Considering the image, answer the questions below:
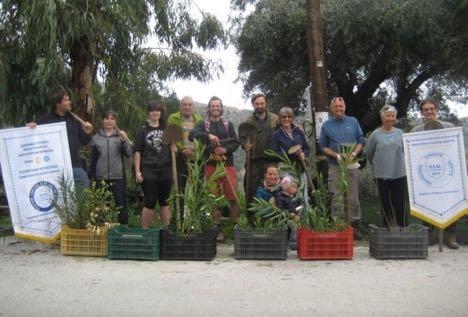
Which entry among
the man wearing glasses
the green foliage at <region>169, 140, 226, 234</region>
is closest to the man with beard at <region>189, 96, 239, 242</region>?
the green foliage at <region>169, 140, 226, 234</region>

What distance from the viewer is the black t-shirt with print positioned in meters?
7.46

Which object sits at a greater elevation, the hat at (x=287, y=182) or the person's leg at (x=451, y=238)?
the hat at (x=287, y=182)

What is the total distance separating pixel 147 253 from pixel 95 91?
459 cm

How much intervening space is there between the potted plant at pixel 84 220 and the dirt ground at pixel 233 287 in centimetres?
19

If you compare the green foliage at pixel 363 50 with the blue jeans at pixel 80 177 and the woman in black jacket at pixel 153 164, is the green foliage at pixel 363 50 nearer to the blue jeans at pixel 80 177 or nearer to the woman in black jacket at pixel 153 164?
the woman in black jacket at pixel 153 164

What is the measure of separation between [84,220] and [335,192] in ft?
10.3

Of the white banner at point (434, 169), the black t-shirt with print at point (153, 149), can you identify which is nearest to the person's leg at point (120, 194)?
the black t-shirt with print at point (153, 149)

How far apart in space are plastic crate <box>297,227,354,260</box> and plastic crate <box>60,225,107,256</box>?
230cm

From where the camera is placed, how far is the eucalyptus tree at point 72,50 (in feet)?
28.6

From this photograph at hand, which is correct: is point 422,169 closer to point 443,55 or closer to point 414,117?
point 443,55

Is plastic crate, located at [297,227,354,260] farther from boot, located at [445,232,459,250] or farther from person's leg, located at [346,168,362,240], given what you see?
boot, located at [445,232,459,250]

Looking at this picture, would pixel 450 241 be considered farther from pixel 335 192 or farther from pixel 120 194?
pixel 120 194

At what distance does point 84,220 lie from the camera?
7.07m

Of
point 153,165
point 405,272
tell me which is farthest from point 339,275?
point 153,165
